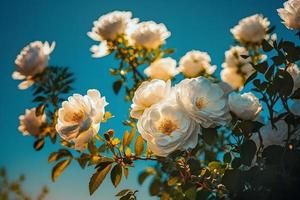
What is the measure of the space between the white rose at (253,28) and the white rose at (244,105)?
1.52 m

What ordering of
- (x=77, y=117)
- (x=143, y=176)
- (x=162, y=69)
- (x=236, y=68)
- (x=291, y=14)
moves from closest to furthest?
(x=77, y=117), (x=291, y=14), (x=162, y=69), (x=143, y=176), (x=236, y=68)

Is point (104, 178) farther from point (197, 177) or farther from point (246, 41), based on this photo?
point (246, 41)

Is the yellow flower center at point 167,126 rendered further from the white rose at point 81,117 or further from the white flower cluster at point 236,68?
the white flower cluster at point 236,68

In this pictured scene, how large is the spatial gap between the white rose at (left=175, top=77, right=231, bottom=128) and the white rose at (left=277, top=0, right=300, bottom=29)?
45 centimetres

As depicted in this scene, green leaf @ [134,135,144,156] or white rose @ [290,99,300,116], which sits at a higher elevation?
white rose @ [290,99,300,116]

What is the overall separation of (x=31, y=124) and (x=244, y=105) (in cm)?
168

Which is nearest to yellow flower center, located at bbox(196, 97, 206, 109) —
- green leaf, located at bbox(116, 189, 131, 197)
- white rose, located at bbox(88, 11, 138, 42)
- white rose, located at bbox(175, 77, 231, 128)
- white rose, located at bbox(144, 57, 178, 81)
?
white rose, located at bbox(175, 77, 231, 128)

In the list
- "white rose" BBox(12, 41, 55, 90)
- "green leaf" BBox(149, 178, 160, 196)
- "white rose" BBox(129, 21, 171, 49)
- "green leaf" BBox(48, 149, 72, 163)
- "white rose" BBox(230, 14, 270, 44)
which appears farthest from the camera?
"white rose" BBox(230, 14, 270, 44)

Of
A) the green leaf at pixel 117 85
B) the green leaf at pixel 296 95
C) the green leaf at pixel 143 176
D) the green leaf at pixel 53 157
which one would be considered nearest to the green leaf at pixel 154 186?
the green leaf at pixel 143 176

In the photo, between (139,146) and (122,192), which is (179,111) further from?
(122,192)

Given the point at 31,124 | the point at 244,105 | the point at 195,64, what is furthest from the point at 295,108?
the point at 31,124

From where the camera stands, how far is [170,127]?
1.06 m

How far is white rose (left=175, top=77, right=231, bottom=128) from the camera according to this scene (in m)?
1.03

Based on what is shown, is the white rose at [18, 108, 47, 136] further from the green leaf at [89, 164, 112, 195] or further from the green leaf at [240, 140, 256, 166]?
the green leaf at [240, 140, 256, 166]
